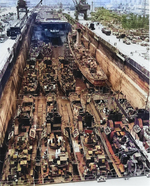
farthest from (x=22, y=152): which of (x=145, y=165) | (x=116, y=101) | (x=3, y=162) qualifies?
(x=116, y=101)

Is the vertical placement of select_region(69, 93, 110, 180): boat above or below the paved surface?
below

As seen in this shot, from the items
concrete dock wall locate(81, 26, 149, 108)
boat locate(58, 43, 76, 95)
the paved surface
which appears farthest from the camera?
boat locate(58, 43, 76, 95)

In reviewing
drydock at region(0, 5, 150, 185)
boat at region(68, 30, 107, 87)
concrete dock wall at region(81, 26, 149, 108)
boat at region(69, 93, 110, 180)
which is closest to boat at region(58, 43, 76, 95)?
drydock at region(0, 5, 150, 185)

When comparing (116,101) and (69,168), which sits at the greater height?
(116,101)

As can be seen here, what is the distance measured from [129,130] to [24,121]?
6.52 m

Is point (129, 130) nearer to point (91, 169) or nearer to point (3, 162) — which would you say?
point (91, 169)

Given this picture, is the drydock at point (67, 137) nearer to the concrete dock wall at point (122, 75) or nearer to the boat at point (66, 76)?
the boat at point (66, 76)

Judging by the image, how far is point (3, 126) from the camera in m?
13.2

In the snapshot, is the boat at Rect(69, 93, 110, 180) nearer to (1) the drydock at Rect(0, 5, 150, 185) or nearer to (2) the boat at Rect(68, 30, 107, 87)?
(1) the drydock at Rect(0, 5, 150, 185)

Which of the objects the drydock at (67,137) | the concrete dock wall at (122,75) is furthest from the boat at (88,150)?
the concrete dock wall at (122,75)

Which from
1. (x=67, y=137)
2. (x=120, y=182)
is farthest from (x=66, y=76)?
(x=120, y=182)

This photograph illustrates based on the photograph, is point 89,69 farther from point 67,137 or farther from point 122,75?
point 67,137

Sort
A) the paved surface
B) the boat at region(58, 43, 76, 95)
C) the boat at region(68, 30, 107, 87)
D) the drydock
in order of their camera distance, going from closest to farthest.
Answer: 1. the paved surface
2. the drydock
3. the boat at region(58, 43, 76, 95)
4. the boat at region(68, 30, 107, 87)

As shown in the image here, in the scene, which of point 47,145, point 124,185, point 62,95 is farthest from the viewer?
point 62,95
